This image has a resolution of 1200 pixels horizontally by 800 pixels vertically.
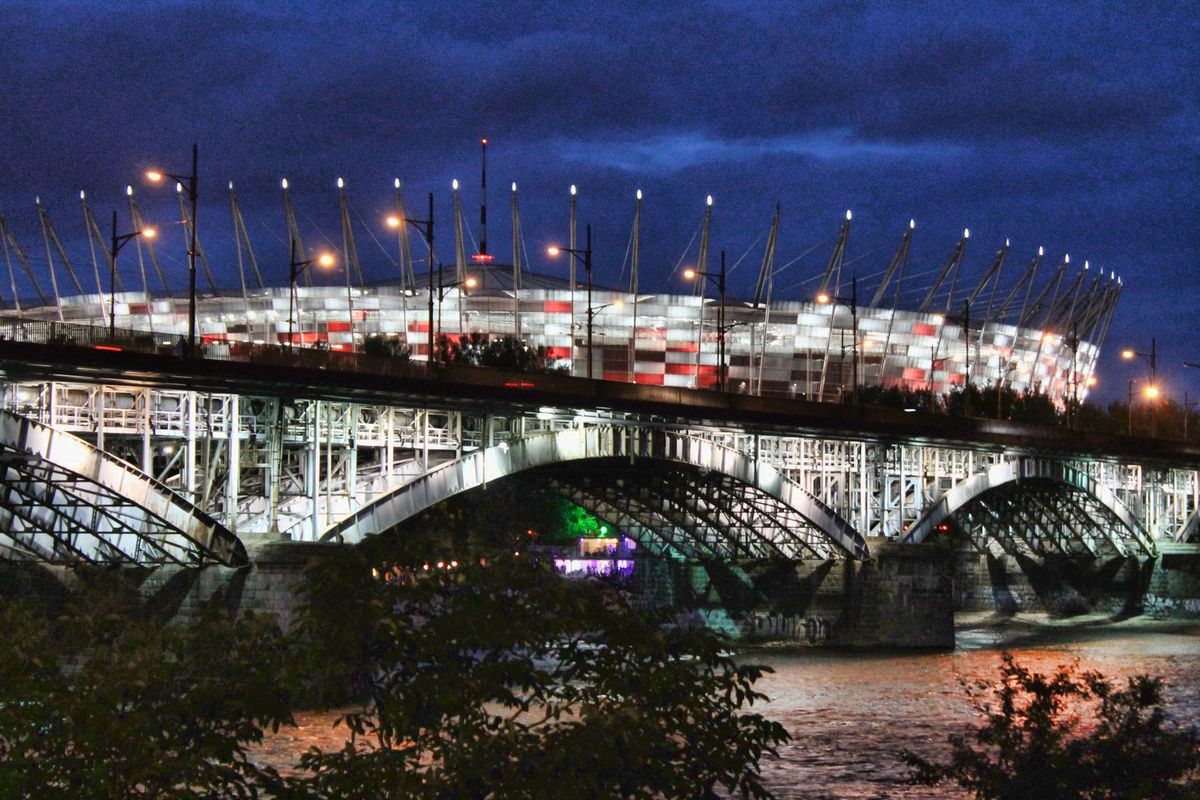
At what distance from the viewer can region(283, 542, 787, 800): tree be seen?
15391 mm

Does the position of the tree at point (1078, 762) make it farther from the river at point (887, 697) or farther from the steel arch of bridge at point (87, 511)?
the steel arch of bridge at point (87, 511)

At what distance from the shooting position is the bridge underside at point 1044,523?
112938mm

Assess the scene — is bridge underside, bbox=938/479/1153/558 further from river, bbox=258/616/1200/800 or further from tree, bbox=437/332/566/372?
tree, bbox=437/332/566/372

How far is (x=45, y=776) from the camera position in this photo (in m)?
15.5

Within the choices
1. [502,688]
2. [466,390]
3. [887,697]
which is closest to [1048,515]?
[887,697]

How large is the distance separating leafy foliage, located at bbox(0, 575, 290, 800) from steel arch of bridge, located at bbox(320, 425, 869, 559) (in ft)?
113

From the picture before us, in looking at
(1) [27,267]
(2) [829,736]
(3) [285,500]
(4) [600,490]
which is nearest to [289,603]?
(3) [285,500]

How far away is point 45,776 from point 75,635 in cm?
256

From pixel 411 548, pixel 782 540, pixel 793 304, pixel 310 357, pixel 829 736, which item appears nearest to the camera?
pixel 411 548

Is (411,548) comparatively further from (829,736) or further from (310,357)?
(310,357)

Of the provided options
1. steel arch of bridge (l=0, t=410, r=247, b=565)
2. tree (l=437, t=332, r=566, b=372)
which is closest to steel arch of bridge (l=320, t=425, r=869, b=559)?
steel arch of bridge (l=0, t=410, r=247, b=565)

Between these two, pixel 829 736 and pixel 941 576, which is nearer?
pixel 829 736

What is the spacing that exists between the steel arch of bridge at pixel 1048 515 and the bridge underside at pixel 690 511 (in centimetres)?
1296

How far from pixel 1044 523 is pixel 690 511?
4514 centimetres
